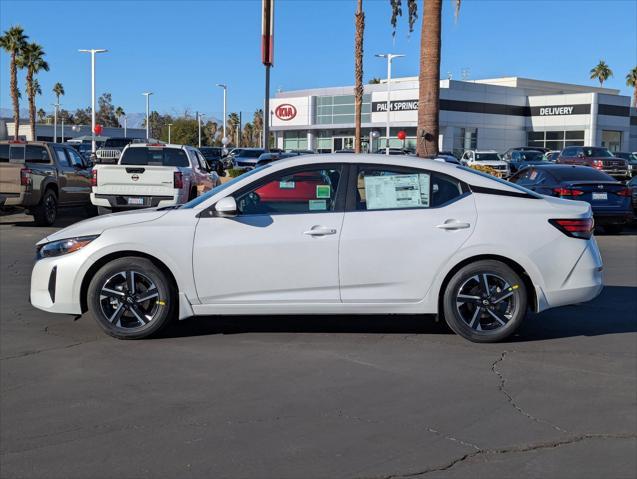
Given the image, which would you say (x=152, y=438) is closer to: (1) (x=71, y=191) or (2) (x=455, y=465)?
(2) (x=455, y=465)

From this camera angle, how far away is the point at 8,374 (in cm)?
602

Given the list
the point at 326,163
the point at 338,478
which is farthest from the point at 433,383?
the point at 326,163

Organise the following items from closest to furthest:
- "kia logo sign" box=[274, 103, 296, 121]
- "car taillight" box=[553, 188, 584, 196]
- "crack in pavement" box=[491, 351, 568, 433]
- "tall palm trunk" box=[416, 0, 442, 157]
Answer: "crack in pavement" box=[491, 351, 568, 433]
"car taillight" box=[553, 188, 584, 196]
"tall palm trunk" box=[416, 0, 442, 157]
"kia logo sign" box=[274, 103, 296, 121]

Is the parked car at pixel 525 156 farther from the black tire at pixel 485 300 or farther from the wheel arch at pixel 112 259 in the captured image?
the wheel arch at pixel 112 259

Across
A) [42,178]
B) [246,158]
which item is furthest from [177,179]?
[246,158]

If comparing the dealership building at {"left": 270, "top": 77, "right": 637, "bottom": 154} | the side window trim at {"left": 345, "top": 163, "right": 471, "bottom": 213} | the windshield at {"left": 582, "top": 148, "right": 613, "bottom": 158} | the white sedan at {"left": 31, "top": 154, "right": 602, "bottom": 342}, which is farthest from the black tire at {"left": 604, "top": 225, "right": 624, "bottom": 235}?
the dealership building at {"left": 270, "top": 77, "right": 637, "bottom": 154}

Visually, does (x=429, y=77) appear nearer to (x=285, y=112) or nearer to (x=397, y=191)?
(x=397, y=191)

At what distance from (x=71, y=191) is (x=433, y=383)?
46.6 feet

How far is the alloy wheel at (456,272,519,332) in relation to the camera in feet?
22.8

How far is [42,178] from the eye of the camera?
16.7m

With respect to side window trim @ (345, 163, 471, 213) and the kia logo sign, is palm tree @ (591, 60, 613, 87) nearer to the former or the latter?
the kia logo sign

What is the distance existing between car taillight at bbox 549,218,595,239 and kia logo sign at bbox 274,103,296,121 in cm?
7328

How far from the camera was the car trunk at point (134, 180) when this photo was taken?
51.4 ft

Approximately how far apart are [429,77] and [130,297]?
13941 millimetres
